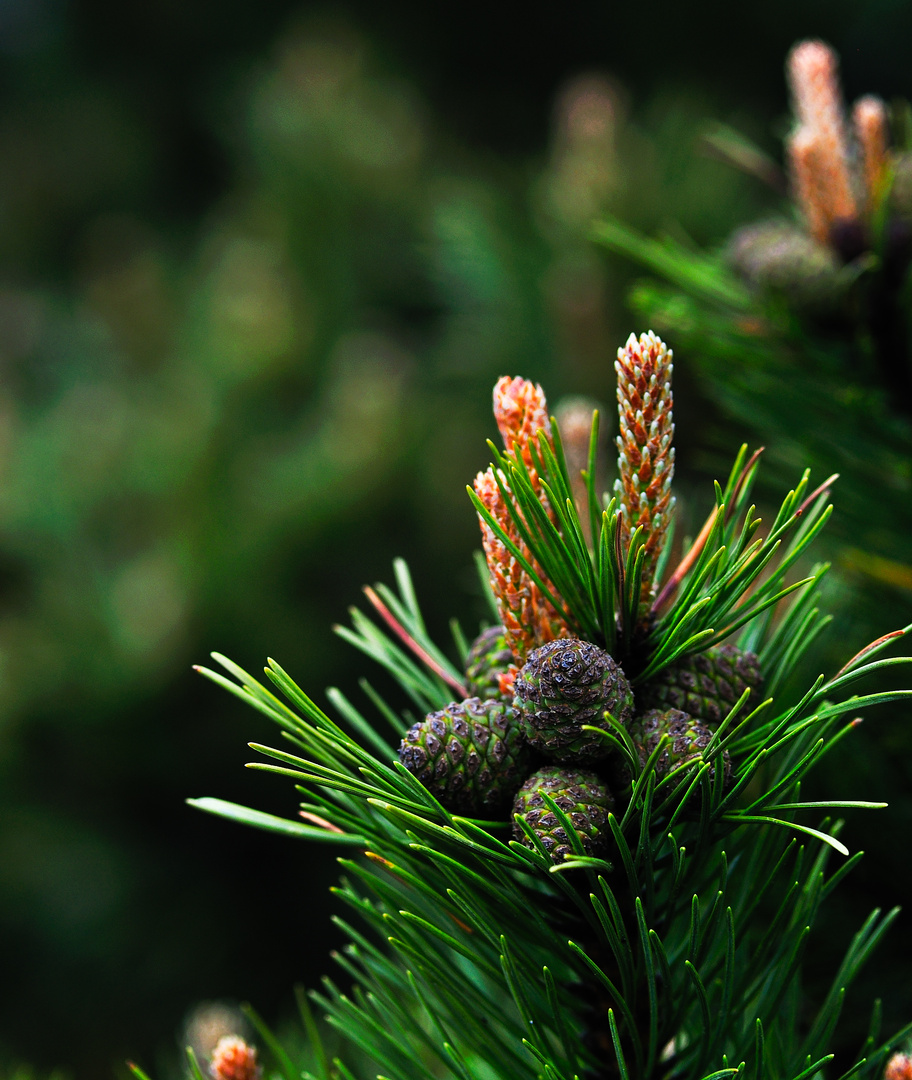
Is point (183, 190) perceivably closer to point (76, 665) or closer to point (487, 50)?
point (487, 50)

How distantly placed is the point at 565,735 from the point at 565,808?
0.7 inches

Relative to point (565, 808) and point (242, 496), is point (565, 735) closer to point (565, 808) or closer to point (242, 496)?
point (565, 808)

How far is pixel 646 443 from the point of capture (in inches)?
9.5

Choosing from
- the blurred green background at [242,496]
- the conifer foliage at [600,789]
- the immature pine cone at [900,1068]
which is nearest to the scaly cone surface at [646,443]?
the conifer foliage at [600,789]

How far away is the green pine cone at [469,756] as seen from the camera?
0.25 meters

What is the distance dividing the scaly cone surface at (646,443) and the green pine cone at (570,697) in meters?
0.03

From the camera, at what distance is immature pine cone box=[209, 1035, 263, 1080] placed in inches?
11.0

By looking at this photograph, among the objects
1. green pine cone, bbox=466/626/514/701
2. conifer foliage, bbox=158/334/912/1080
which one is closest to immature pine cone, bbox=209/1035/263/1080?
conifer foliage, bbox=158/334/912/1080

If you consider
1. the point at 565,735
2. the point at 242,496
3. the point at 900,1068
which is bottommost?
the point at 900,1068

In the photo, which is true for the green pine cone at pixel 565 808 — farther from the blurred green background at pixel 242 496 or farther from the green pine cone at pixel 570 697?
the blurred green background at pixel 242 496

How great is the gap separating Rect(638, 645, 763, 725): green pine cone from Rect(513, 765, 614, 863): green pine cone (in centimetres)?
3

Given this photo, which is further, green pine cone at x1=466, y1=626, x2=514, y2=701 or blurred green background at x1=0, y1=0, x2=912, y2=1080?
blurred green background at x1=0, y1=0, x2=912, y2=1080

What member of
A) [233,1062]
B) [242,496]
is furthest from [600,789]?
[242,496]

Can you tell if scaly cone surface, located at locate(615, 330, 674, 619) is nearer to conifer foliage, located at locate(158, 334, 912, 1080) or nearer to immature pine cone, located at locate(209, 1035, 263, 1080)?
conifer foliage, located at locate(158, 334, 912, 1080)
